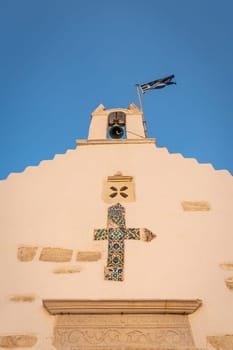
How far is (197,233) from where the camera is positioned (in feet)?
13.7

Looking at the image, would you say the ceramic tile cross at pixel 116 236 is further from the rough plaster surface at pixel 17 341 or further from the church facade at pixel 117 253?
the rough plaster surface at pixel 17 341

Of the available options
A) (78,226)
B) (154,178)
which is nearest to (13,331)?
(78,226)

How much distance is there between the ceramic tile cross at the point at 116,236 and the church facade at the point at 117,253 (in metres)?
0.01

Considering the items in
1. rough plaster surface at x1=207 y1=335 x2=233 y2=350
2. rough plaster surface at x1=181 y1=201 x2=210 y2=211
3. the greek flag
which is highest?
the greek flag

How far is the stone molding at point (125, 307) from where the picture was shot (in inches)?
132

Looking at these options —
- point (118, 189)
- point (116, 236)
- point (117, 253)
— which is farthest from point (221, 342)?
point (118, 189)

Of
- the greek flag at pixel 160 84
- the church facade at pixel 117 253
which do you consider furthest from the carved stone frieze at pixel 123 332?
the greek flag at pixel 160 84

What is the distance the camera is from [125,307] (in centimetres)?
337

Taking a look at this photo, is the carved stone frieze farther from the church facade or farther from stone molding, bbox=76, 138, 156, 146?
stone molding, bbox=76, 138, 156, 146

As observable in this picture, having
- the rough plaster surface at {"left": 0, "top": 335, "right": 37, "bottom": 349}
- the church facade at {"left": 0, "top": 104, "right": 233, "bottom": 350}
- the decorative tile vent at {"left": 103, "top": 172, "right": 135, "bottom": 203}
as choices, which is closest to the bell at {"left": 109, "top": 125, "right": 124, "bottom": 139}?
the church facade at {"left": 0, "top": 104, "right": 233, "bottom": 350}

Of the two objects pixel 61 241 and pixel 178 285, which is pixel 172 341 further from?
pixel 61 241

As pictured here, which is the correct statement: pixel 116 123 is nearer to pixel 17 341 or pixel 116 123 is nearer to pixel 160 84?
pixel 160 84

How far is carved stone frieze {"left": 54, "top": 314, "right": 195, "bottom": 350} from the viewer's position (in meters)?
3.10

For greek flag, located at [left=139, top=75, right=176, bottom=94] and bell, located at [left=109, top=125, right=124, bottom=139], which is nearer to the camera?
bell, located at [left=109, top=125, right=124, bottom=139]
